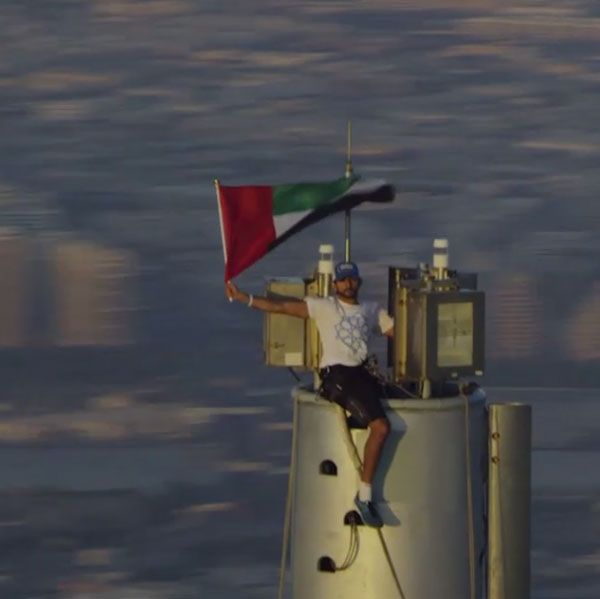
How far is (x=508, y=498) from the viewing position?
6.36 meters

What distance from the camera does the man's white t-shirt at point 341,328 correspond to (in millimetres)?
6176

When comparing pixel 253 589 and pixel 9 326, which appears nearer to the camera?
pixel 253 589

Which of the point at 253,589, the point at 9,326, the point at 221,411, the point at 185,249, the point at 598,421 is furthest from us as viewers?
the point at 185,249

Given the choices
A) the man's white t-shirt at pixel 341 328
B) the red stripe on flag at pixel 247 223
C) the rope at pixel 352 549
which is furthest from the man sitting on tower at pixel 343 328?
the red stripe on flag at pixel 247 223

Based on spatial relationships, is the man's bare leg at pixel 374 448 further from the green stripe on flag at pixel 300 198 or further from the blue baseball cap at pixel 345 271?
the green stripe on flag at pixel 300 198

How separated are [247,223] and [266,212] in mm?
67

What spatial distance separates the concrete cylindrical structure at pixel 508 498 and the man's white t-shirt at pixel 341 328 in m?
0.47

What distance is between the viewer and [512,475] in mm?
6371

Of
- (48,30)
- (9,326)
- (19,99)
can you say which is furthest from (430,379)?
(48,30)

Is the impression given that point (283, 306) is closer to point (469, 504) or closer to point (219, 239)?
point (469, 504)

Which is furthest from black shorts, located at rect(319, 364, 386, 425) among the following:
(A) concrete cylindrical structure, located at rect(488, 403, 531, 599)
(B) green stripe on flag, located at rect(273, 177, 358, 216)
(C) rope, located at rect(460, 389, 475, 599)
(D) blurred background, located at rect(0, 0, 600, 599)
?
(D) blurred background, located at rect(0, 0, 600, 599)

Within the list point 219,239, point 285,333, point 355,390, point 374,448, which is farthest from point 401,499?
point 219,239

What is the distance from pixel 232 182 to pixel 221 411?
630cm

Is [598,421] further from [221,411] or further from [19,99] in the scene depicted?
[19,99]
